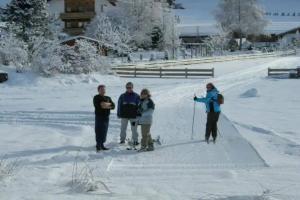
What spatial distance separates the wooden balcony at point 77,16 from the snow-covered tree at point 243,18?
60.3 ft

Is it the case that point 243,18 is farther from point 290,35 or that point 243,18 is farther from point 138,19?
point 138,19

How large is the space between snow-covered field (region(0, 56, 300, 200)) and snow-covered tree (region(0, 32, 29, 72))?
1056 centimetres

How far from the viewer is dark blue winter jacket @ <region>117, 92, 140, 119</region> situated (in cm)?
1371

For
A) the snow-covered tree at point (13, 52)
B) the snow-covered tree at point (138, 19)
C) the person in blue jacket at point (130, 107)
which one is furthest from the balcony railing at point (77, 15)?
the person in blue jacket at point (130, 107)

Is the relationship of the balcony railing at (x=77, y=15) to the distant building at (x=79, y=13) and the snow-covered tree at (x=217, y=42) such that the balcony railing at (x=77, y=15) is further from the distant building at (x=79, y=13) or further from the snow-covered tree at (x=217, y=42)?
the snow-covered tree at (x=217, y=42)

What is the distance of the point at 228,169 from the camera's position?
10984 millimetres

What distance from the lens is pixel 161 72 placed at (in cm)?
4150

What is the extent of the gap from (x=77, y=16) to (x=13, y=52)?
156 ft

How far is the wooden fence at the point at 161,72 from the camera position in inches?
1622

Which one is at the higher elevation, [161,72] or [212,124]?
[212,124]

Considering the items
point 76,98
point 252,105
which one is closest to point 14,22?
point 76,98

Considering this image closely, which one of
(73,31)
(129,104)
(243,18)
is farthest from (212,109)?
(243,18)

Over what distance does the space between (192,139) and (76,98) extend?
12.0m

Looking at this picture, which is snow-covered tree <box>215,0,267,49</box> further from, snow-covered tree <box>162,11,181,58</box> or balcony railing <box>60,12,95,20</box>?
balcony railing <box>60,12,95,20</box>
